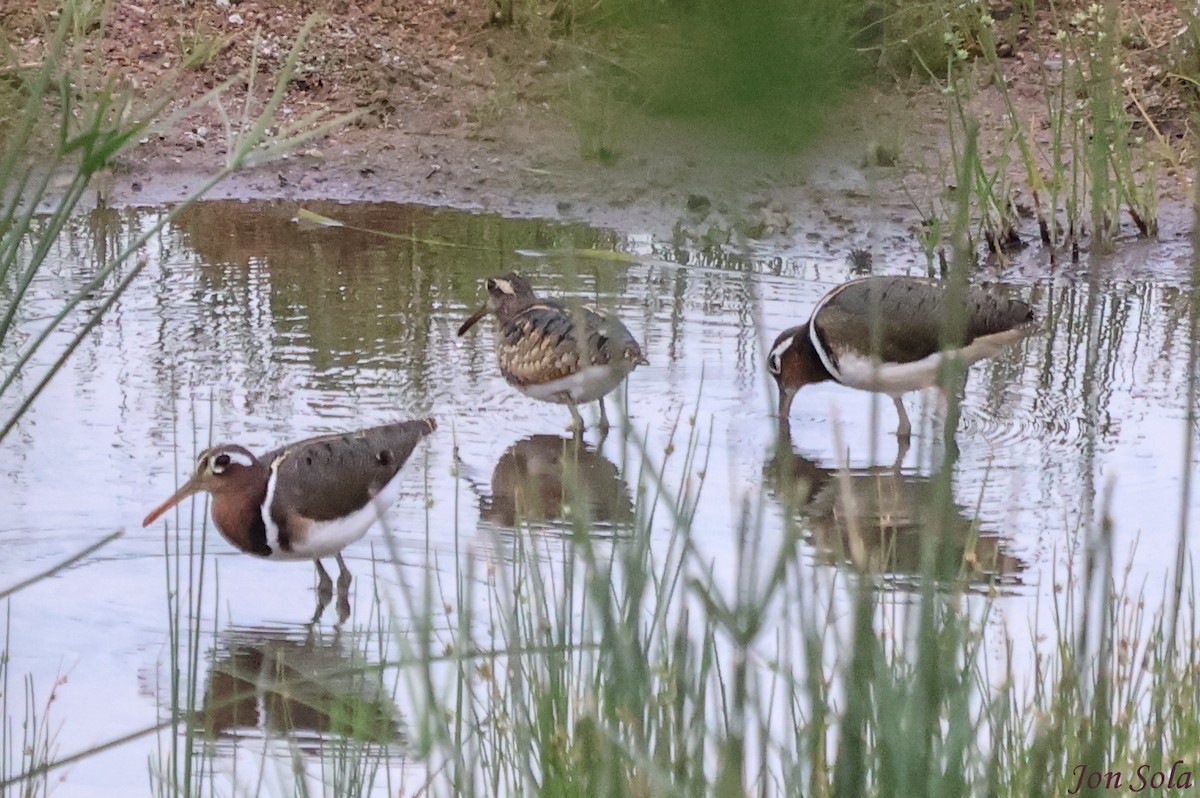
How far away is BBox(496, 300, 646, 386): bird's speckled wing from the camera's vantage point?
5.67 metres

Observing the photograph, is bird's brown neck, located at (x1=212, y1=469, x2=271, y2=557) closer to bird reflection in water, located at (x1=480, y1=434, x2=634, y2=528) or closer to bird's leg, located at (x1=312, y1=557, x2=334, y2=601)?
bird's leg, located at (x1=312, y1=557, x2=334, y2=601)

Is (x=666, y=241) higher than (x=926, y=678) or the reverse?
higher

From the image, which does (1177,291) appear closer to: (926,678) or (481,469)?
(481,469)

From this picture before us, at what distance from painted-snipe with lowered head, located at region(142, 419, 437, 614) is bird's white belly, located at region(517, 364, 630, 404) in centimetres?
86

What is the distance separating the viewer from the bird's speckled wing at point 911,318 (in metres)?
6.02

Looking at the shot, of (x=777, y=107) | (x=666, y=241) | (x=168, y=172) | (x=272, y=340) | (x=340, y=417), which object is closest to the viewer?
(x=777, y=107)

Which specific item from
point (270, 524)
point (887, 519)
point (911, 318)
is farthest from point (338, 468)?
point (911, 318)

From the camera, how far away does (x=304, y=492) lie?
4578 mm

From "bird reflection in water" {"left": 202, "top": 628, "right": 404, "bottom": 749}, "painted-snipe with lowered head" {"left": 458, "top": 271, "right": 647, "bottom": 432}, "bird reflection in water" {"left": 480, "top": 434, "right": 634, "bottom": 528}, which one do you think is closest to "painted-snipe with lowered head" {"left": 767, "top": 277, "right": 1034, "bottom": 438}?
"painted-snipe with lowered head" {"left": 458, "top": 271, "right": 647, "bottom": 432}

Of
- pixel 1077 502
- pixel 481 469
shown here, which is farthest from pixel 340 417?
pixel 1077 502

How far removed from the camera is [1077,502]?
16.7ft

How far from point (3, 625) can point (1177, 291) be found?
514cm

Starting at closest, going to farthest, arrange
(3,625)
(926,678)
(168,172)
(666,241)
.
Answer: (926,678) < (3,625) < (666,241) < (168,172)

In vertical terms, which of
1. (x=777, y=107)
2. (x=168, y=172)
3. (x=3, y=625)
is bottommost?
(x=3, y=625)
